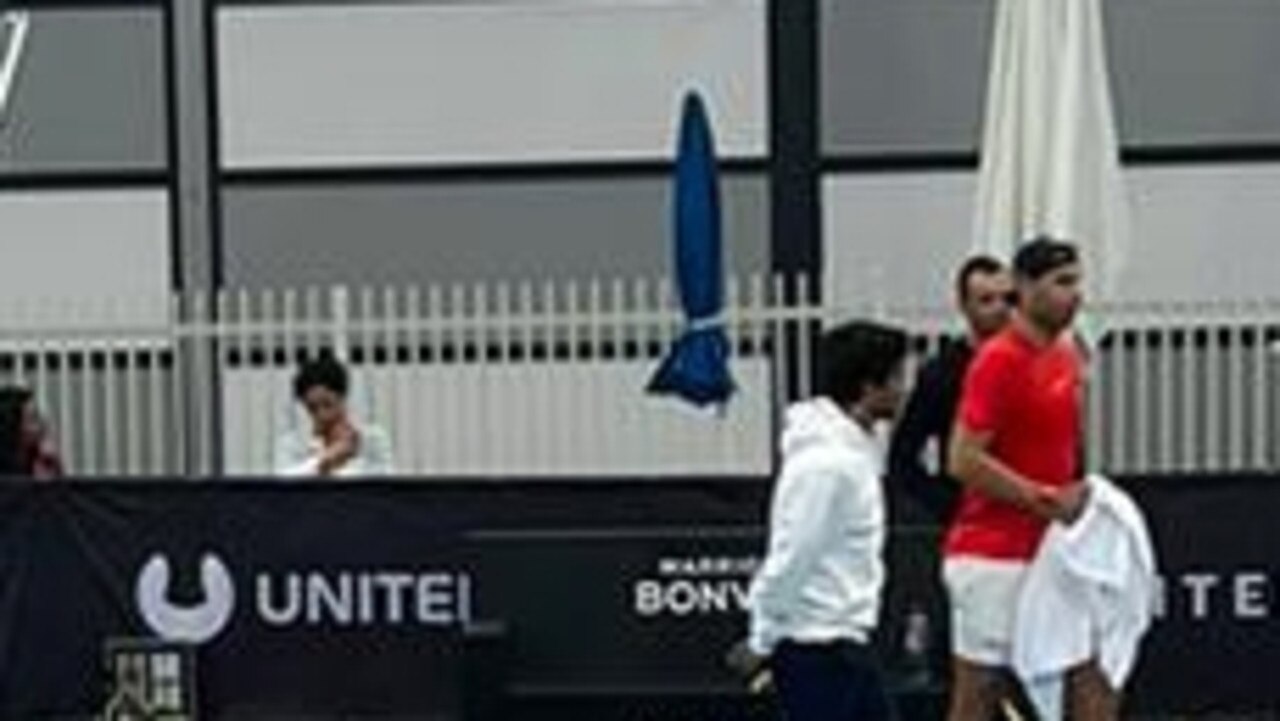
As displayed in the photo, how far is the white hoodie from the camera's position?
343 inches

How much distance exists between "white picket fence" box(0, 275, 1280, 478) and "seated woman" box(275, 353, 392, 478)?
142 cm

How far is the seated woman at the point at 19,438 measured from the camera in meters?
13.2

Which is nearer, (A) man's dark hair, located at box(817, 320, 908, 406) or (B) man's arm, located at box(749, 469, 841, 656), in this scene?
(B) man's arm, located at box(749, 469, 841, 656)

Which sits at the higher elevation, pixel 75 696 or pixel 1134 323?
pixel 1134 323

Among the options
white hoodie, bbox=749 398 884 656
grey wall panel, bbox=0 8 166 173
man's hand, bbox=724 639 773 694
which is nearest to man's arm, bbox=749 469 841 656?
white hoodie, bbox=749 398 884 656

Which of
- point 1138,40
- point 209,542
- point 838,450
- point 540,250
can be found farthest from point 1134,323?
point 838,450

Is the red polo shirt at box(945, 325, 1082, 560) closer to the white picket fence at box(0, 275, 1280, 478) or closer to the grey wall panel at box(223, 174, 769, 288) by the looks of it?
the white picket fence at box(0, 275, 1280, 478)

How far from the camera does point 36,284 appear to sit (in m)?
16.3

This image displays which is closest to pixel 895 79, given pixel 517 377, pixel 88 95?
pixel 517 377

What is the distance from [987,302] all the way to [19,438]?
4.20m

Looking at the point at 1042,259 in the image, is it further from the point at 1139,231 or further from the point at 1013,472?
the point at 1139,231

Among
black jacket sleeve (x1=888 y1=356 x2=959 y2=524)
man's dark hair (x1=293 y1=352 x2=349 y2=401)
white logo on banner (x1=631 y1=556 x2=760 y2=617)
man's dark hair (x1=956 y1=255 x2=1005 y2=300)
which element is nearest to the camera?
black jacket sleeve (x1=888 y1=356 x2=959 y2=524)

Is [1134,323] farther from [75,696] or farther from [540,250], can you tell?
[75,696]

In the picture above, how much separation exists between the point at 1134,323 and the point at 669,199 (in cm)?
243
